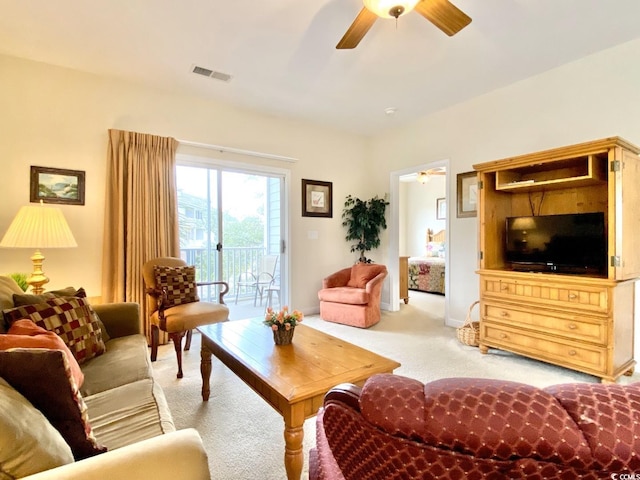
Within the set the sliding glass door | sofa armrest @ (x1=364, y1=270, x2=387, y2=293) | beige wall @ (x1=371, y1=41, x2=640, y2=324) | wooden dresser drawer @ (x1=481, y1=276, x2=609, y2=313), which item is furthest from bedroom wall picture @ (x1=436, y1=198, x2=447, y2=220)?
wooden dresser drawer @ (x1=481, y1=276, x2=609, y2=313)

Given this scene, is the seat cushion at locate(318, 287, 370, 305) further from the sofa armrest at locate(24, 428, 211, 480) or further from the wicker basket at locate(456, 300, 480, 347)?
the sofa armrest at locate(24, 428, 211, 480)

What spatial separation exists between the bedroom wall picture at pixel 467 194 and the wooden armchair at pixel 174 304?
3054 mm

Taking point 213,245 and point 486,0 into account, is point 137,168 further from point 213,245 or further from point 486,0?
point 486,0

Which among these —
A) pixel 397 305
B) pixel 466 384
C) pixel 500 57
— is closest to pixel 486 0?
pixel 500 57

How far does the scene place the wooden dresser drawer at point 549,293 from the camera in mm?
2479

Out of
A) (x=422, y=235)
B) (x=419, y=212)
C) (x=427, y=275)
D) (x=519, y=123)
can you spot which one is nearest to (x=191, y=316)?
(x=519, y=123)

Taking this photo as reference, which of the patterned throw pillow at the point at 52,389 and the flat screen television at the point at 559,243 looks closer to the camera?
the patterned throw pillow at the point at 52,389

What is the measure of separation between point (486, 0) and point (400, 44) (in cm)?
71

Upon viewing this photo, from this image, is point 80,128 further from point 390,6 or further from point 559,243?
point 559,243

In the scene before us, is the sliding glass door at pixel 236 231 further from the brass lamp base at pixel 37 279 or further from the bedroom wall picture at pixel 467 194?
the bedroom wall picture at pixel 467 194

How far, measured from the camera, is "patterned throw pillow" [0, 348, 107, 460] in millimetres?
904

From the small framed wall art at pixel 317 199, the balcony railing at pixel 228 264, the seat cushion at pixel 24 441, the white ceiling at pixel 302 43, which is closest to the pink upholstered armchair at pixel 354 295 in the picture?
the small framed wall art at pixel 317 199

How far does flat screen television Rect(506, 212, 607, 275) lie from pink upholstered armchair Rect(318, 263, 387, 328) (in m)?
1.60

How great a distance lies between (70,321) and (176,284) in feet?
4.42
